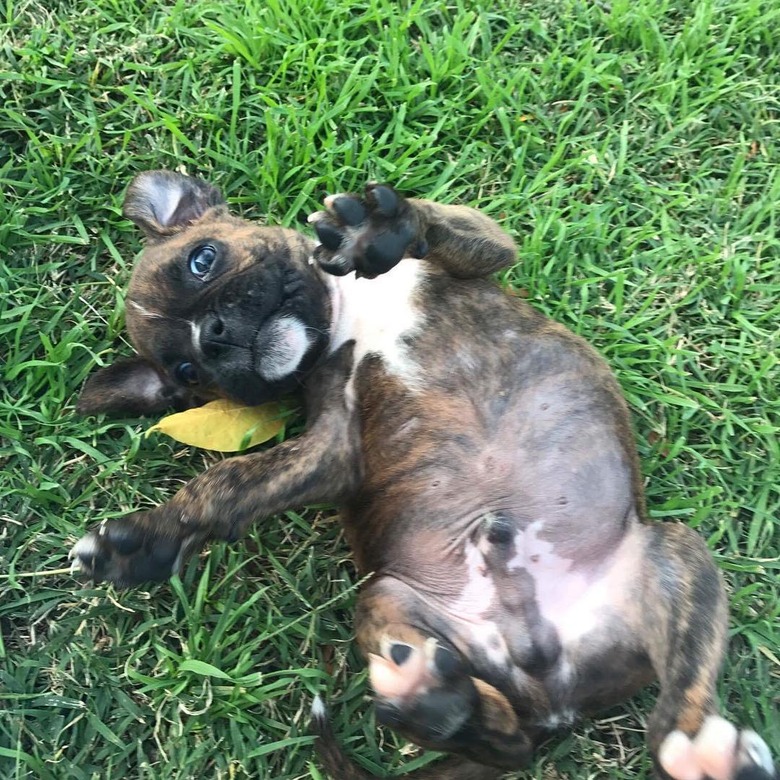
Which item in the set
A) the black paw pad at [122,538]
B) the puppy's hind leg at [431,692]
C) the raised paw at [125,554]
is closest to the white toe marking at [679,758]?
the puppy's hind leg at [431,692]

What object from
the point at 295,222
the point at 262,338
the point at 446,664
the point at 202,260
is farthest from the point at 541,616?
the point at 295,222

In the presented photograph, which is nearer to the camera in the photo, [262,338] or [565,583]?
[565,583]

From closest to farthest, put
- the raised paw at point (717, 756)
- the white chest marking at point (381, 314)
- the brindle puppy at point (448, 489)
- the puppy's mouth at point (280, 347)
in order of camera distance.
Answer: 1. the raised paw at point (717, 756)
2. the brindle puppy at point (448, 489)
3. the puppy's mouth at point (280, 347)
4. the white chest marking at point (381, 314)

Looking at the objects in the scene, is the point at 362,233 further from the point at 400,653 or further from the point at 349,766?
the point at 349,766

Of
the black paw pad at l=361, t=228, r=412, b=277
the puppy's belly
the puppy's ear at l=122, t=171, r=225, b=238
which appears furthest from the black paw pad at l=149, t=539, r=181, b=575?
the puppy's ear at l=122, t=171, r=225, b=238

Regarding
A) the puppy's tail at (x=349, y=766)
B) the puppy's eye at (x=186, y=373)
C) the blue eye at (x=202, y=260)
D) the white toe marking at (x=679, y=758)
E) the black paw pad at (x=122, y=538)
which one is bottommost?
the puppy's tail at (x=349, y=766)

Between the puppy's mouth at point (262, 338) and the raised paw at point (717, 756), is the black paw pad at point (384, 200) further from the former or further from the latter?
the raised paw at point (717, 756)

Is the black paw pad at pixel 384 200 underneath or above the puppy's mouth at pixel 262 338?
above
